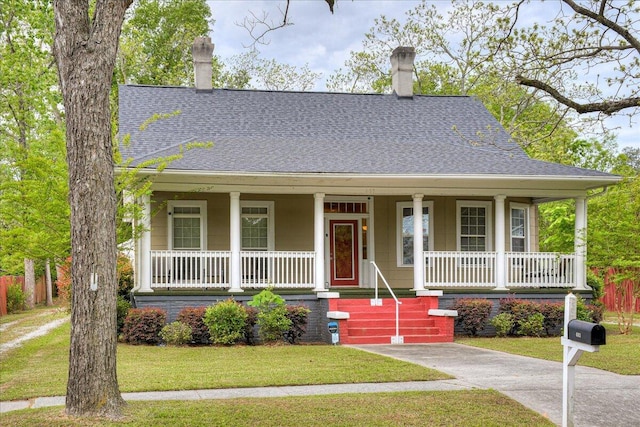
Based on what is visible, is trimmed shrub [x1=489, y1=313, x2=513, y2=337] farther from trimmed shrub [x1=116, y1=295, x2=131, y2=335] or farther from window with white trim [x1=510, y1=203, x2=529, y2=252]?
trimmed shrub [x1=116, y1=295, x2=131, y2=335]

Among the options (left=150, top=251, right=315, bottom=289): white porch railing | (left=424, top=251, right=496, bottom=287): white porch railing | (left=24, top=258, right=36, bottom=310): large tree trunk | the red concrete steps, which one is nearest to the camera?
the red concrete steps

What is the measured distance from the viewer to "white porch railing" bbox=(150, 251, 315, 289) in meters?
16.6

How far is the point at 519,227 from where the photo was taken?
2041cm

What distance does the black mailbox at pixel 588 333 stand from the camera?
21.5 feet

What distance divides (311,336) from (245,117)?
694 centimetres

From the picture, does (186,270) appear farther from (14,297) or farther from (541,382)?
(14,297)

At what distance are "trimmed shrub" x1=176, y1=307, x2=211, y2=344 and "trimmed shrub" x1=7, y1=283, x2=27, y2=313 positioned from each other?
1707cm

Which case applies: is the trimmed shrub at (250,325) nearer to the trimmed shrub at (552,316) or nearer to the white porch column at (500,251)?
the white porch column at (500,251)

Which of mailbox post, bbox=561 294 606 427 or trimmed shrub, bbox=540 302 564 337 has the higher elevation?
mailbox post, bbox=561 294 606 427

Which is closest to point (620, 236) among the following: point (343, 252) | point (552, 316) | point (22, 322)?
point (552, 316)

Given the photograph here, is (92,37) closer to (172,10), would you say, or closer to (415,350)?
(415,350)

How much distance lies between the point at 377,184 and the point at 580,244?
504 cm

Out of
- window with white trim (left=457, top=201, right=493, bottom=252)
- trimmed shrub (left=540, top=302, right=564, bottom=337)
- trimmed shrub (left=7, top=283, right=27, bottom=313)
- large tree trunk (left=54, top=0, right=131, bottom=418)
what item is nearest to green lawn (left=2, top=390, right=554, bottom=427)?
large tree trunk (left=54, top=0, right=131, bottom=418)

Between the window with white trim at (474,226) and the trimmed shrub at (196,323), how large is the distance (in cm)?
735
